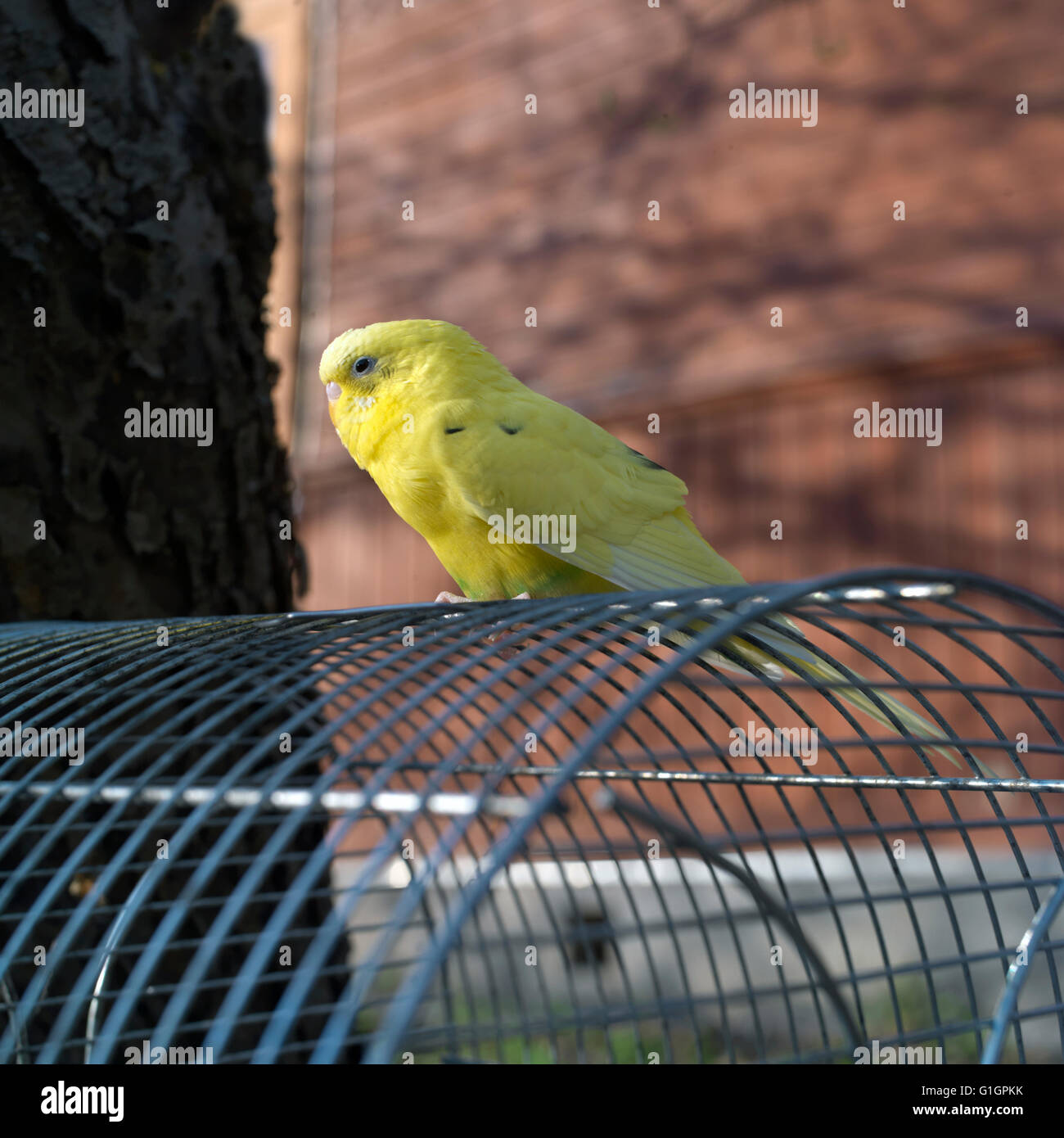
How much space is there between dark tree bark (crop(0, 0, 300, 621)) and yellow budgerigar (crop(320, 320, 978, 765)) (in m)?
0.34

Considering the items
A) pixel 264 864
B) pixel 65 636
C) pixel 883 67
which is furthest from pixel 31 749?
pixel 883 67

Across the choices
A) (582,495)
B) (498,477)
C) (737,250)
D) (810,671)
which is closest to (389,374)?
(498,477)

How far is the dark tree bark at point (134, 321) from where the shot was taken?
6.59ft

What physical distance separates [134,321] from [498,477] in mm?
869

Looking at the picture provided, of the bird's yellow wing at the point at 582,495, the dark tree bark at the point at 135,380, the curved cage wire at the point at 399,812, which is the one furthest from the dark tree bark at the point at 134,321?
the bird's yellow wing at the point at 582,495

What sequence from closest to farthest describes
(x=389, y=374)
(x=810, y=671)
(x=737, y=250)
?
(x=810, y=671) → (x=389, y=374) → (x=737, y=250)

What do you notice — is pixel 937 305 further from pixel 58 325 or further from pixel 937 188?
pixel 58 325

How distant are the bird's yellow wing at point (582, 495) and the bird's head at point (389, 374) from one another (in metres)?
0.10

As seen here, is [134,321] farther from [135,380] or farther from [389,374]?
[389,374]

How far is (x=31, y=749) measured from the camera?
4.69 ft

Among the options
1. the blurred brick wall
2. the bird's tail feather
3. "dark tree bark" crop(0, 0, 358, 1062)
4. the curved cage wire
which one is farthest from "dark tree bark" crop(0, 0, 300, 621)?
the blurred brick wall

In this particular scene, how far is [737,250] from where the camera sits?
506cm

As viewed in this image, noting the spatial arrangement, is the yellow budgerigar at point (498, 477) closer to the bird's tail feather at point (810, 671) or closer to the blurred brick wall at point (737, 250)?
the bird's tail feather at point (810, 671)

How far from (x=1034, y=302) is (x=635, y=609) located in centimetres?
378
